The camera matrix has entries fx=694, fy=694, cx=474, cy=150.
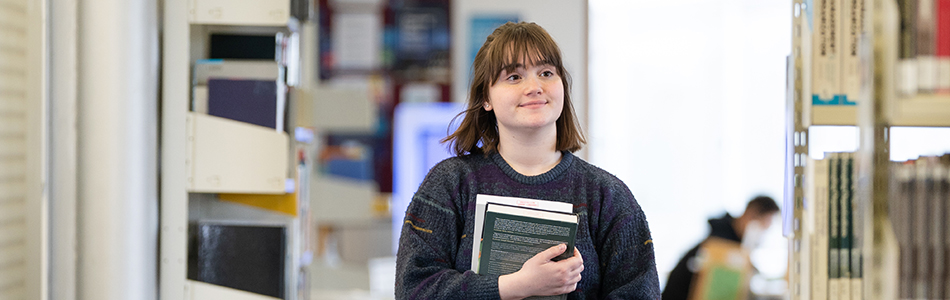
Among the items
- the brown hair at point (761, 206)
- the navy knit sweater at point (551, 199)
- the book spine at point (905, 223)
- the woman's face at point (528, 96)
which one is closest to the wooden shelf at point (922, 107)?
the book spine at point (905, 223)

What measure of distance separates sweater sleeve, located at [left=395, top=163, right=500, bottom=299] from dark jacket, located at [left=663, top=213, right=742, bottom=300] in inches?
113

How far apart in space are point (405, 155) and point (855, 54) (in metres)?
3.33

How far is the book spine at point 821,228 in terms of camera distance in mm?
1735

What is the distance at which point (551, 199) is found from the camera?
4.10 ft

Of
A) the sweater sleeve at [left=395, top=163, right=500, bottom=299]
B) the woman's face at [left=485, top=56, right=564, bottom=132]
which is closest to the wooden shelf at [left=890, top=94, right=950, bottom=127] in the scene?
the woman's face at [left=485, top=56, right=564, bottom=132]

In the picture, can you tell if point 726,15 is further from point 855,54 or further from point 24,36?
point 24,36

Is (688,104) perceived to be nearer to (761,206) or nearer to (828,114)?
(761,206)

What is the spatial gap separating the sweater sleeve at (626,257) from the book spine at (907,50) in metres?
0.51

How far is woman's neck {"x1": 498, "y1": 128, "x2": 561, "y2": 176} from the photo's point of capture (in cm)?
127

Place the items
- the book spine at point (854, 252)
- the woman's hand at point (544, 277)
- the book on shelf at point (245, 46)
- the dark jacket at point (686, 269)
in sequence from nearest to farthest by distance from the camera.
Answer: the woman's hand at point (544, 277) < the book spine at point (854, 252) < the book on shelf at point (245, 46) < the dark jacket at point (686, 269)

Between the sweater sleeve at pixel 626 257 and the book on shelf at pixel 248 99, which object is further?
the book on shelf at pixel 248 99

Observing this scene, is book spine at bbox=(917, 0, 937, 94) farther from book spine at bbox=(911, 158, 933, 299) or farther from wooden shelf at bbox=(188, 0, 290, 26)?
wooden shelf at bbox=(188, 0, 290, 26)

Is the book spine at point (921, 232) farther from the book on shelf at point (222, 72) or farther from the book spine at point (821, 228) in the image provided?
the book on shelf at point (222, 72)

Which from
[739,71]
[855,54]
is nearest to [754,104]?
[739,71]
